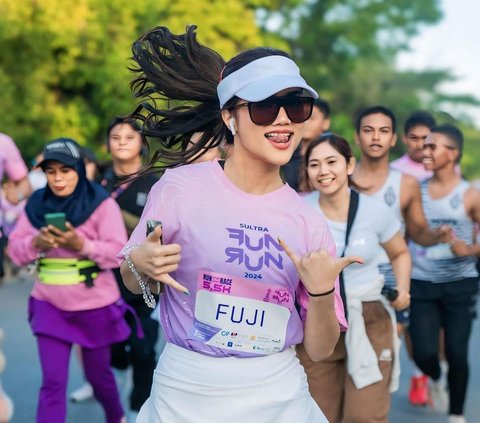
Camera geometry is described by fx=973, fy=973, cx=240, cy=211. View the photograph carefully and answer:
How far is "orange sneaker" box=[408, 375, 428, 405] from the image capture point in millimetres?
7254

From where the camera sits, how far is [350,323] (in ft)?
16.5

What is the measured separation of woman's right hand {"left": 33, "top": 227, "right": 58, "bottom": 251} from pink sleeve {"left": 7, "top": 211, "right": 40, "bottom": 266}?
0.10 meters

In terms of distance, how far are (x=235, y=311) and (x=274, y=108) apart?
674 mm

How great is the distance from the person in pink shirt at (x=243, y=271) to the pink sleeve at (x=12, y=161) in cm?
324

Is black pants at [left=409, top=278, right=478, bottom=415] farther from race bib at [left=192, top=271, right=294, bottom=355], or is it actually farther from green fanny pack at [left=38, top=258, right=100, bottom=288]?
race bib at [left=192, top=271, right=294, bottom=355]

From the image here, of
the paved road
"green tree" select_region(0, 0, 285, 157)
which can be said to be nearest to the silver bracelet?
the paved road

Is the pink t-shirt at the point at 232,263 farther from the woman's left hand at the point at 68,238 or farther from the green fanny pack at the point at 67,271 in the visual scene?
the green fanny pack at the point at 67,271

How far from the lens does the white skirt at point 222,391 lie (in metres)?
3.19

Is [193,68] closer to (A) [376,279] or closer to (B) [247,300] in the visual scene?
(B) [247,300]

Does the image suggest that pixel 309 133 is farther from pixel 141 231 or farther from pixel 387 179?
pixel 141 231

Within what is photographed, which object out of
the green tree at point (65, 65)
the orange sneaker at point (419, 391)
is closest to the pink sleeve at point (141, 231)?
the orange sneaker at point (419, 391)

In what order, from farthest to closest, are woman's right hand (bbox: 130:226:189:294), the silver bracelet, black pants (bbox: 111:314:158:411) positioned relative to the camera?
1. black pants (bbox: 111:314:158:411)
2. the silver bracelet
3. woman's right hand (bbox: 130:226:189:294)

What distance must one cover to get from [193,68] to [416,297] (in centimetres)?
342

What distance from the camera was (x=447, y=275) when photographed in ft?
21.7
